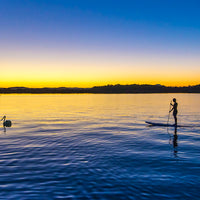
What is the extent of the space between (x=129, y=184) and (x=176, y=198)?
7.05ft

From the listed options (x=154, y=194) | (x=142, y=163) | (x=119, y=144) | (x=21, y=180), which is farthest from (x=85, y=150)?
(x=154, y=194)

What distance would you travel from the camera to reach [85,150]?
15.1 m

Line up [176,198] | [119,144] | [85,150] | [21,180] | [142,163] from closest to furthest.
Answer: [176,198]
[21,180]
[142,163]
[85,150]
[119,144]

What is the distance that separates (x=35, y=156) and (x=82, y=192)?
6364 mm

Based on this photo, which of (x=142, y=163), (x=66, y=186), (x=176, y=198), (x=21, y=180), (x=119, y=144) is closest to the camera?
(x=176, y=198)

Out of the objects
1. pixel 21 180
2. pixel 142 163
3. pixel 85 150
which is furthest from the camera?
pixel 85 150

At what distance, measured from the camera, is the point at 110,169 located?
36.4 feet

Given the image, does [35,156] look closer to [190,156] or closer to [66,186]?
[66,186]

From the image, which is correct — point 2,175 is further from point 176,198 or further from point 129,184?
point 176,198

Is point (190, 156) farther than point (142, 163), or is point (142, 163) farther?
point (190, 156)

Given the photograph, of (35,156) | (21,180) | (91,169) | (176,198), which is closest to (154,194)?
(176,198)

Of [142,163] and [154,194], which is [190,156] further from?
[154,194]

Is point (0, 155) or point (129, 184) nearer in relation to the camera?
point (129, 184)

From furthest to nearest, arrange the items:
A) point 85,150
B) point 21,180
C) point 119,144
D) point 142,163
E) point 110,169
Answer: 1. point 119,144
2. point 85,150
3. point 142,163
4. point 110,169
5. point 21,180
